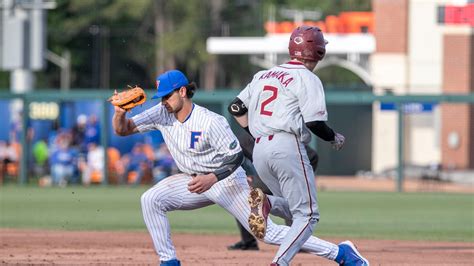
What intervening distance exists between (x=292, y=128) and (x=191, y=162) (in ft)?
3.05

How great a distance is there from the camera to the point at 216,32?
57.1 meters

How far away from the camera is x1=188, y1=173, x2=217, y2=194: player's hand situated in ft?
27.9

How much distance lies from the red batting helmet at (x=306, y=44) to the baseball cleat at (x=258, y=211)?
3.43 feet

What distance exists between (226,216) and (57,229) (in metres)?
3.95

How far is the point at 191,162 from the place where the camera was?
870 cm

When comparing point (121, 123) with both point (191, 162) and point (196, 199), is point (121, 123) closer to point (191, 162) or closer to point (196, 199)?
point (191, 162)

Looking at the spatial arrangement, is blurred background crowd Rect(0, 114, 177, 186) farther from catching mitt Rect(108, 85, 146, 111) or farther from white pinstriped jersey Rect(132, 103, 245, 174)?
catching mitt Rect(108, 85, 146, 111)

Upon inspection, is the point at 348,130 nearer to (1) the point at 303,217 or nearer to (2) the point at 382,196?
(2) the point at 382,196

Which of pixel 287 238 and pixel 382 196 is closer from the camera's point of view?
pixel 287 238

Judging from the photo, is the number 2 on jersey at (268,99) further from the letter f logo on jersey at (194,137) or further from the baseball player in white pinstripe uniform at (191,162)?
the letter f logo on jersey at (194,137)

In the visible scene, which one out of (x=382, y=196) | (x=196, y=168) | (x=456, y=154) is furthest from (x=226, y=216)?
(x=456, y=154)

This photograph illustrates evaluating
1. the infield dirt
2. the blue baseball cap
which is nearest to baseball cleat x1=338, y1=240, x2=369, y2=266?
the blue baseball cap

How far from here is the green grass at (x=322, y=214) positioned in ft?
51.9

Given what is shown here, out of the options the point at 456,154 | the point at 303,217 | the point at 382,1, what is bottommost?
the point at 456,154
